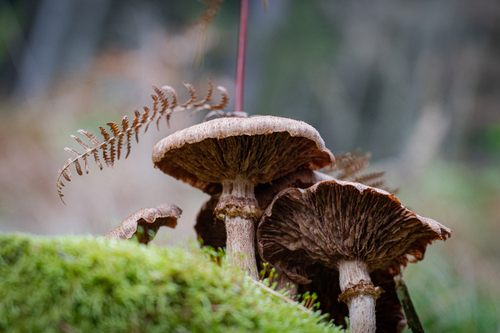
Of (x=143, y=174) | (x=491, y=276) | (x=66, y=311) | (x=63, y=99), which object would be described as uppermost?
(x=63, y=99)

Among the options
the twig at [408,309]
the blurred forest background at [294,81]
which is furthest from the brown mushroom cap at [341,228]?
the blurred forest background at [294,81]

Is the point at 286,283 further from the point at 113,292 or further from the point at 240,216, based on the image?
the point at 113,292

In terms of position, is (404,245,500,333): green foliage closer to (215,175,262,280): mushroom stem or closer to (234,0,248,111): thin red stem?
(215,175,262,280): mushroom stem

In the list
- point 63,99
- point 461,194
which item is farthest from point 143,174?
point 461,194

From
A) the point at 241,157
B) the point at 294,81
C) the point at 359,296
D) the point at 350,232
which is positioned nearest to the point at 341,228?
the point at 350,232

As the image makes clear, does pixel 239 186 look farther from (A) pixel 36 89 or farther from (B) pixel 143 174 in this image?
(A) pixel 36 89

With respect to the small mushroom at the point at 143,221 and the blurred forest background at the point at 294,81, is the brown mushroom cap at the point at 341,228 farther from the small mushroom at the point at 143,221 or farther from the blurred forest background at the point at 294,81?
the blurred forest background at the point at 294,81

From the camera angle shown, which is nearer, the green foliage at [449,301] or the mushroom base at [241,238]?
the mushroom base at [241,238]
